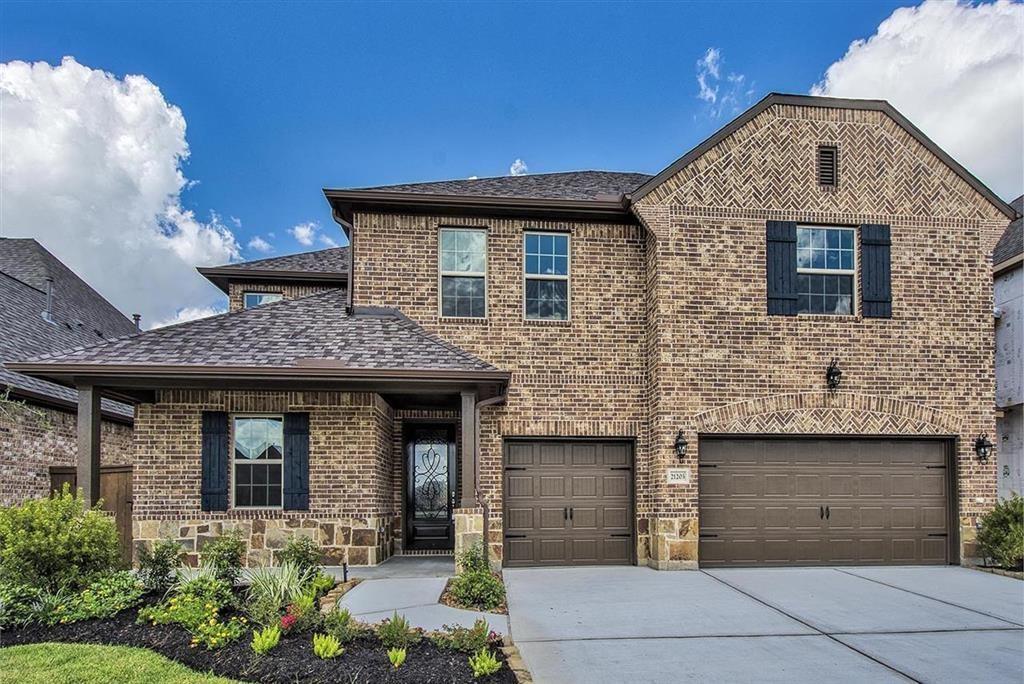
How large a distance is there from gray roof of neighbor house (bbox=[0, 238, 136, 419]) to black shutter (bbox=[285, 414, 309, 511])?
15.3ft

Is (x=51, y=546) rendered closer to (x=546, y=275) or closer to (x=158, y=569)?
(x=158, y=569)

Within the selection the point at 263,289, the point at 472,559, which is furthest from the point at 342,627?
the point at 263,289

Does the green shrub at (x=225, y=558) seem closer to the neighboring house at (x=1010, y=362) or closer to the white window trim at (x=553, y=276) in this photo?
the white window trim at (x=553, y=276)

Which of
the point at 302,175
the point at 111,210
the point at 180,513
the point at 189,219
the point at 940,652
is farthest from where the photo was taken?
the point at 189,219

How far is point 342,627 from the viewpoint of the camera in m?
5.98

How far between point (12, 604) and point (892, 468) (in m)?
11.9

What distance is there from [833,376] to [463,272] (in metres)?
6.10

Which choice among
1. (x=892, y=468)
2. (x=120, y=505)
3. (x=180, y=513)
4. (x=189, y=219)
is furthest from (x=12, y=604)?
(x=189, y=219)

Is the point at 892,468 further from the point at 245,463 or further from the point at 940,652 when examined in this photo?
the point at 245,463

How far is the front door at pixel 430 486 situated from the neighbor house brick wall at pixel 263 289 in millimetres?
5099

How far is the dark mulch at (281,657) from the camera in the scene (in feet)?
17.1

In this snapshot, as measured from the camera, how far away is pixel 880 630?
709 centimetres

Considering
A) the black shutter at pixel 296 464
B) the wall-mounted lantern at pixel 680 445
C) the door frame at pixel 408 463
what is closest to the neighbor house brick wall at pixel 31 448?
the black shutter at pixel 296 464

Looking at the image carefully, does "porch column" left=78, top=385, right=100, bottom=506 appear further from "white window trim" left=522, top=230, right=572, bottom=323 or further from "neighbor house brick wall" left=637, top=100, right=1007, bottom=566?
"neighbor house brick wall" left=637, top=100, right=1007, bottom=566
